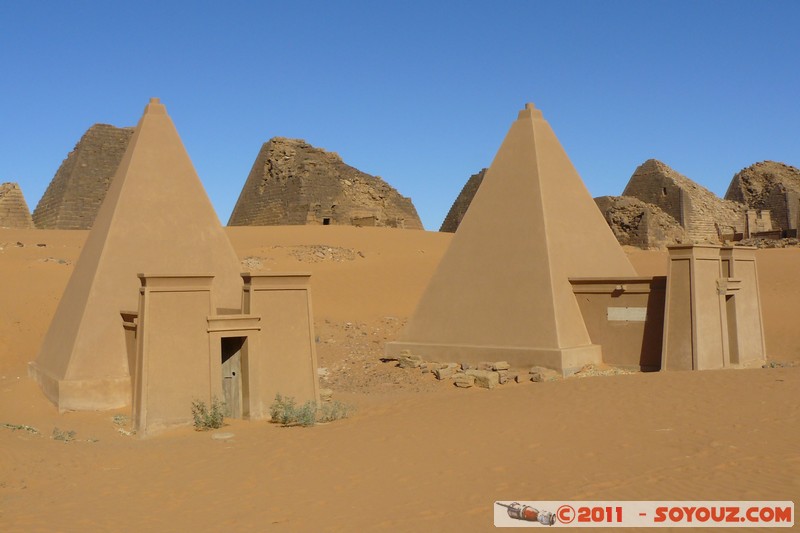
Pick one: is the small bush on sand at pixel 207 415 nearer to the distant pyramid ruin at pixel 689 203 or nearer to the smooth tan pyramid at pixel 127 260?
the smooth tan pyramid at pixel 127 260

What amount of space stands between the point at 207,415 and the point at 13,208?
67.2ft

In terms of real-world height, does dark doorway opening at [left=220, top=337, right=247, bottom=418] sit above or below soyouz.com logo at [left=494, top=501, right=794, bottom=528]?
above

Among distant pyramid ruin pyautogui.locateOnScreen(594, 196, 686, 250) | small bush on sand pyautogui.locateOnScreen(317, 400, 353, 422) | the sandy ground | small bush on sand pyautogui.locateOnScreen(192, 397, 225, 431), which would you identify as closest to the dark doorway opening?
the sandy ground

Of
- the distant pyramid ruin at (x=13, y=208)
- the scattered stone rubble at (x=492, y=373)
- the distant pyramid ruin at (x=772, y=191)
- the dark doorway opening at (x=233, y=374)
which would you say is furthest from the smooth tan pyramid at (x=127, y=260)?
the distant pyramid ruin at (x=772, y=191)

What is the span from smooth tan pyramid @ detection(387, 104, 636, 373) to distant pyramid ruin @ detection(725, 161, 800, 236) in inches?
1107

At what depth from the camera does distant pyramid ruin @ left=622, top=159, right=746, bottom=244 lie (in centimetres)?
3606

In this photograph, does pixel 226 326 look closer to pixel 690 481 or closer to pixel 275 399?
pixel 275 399

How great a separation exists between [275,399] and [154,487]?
12.7 ft

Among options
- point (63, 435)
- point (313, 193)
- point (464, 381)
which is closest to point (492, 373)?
point (464, 381)

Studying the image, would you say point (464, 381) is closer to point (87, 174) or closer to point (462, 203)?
point (87, 174)

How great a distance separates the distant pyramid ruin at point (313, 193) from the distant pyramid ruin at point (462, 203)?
5.49ft

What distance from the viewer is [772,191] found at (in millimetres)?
40750

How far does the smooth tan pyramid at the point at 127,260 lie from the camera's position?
1095 centimetres

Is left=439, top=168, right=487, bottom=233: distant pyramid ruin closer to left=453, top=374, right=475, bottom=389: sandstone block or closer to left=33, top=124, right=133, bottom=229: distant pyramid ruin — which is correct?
left=33, top=124, right=133, bottom=229: distant pyramid ruin
